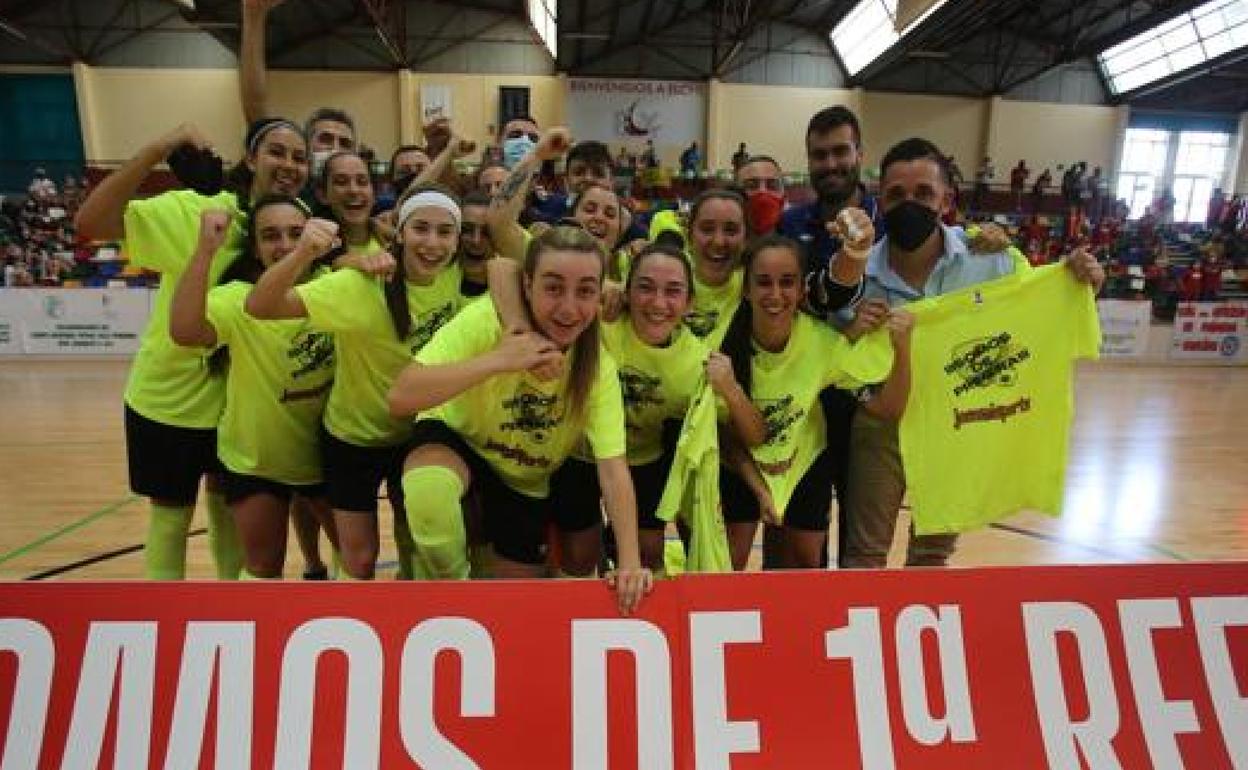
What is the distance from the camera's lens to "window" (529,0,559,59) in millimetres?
16266

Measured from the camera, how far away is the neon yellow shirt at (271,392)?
241 cm

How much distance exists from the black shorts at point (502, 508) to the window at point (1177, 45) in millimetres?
19133

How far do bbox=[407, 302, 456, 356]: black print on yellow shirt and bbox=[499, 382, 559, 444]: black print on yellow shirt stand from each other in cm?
41

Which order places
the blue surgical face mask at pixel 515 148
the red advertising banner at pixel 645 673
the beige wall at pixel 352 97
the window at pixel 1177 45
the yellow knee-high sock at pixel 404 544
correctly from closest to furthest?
the red advertising banner at pixel 645 673 → the yellow knee-high sock at pixel 404 544 → the blue surgical face mask at pixel 515 148 → the window at pixel 1177 45 → the beige wall at pixel 352 97

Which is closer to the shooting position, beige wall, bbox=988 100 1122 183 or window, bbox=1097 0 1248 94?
window, bbox=1097 0 1248 94

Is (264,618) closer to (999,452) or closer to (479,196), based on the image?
(479,196)

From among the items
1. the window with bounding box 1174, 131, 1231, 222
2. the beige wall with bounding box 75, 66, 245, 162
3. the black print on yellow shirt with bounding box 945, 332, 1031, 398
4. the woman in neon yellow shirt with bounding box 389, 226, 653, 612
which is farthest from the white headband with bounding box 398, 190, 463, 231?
the window with bounding box 1174, 131, 1231, 222

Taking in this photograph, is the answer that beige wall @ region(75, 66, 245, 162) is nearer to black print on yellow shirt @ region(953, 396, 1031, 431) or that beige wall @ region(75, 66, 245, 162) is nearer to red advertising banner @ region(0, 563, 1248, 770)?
red advertising banner @ region(0, 563, 1248, 770)

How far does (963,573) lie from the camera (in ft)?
6.45

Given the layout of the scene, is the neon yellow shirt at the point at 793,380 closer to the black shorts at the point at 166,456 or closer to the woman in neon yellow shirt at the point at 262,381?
the woman in neon yellow shirt at the point at 262,381

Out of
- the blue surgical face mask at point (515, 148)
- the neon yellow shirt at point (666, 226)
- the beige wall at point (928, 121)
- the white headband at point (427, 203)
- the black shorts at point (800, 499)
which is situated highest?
the beige wall at point (928, 121)

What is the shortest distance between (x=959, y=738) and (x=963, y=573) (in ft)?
1.30

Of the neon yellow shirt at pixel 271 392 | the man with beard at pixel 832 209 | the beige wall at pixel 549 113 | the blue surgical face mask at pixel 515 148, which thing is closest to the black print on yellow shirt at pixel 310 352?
the neon yellow shirt at pixel 271 392

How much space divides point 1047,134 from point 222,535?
21.8 metres
